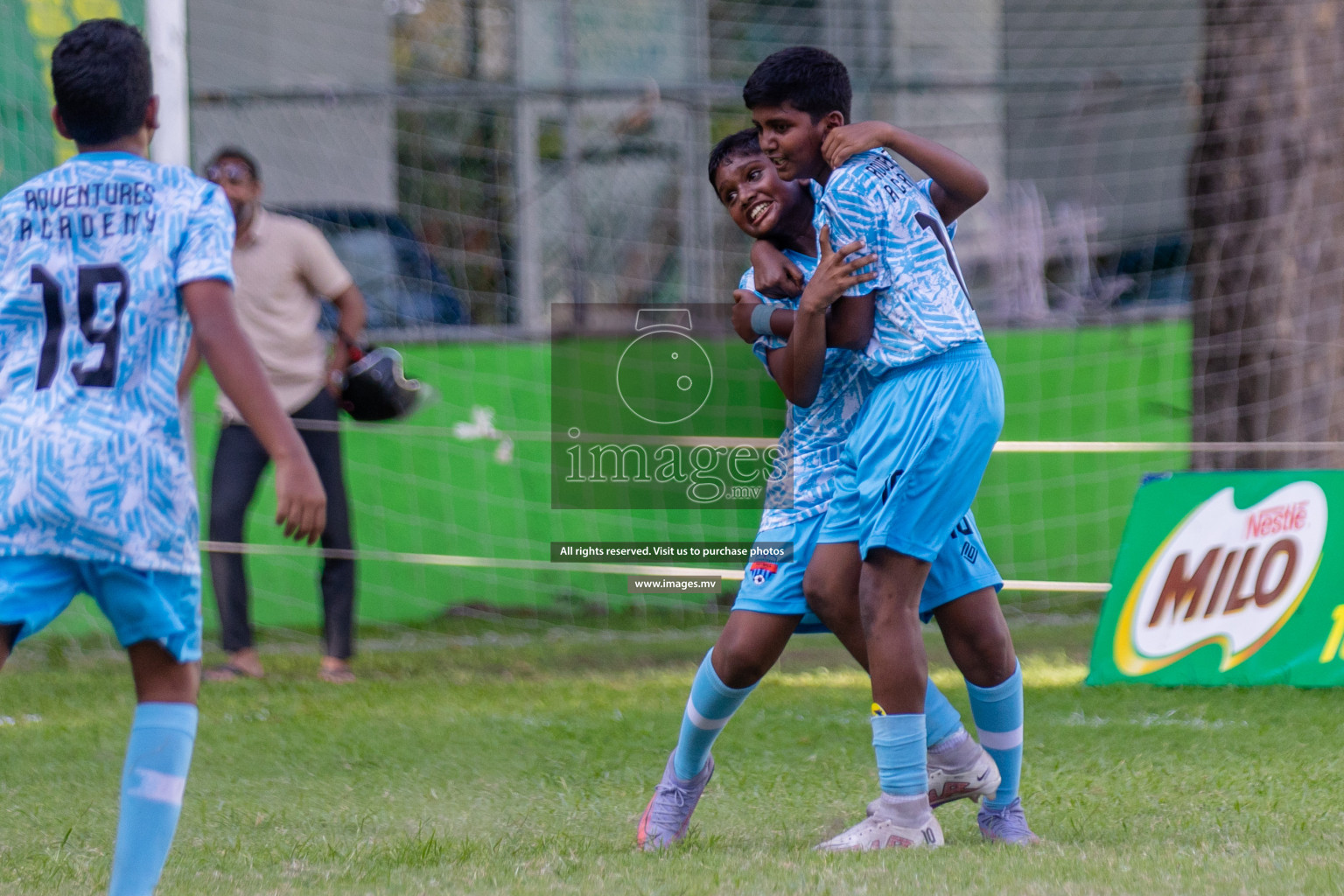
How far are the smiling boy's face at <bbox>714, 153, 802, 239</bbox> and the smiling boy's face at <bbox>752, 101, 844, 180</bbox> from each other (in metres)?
0.13

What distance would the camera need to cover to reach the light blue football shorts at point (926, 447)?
3.62 m

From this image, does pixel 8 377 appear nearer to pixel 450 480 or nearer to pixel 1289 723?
pixel 1289 723

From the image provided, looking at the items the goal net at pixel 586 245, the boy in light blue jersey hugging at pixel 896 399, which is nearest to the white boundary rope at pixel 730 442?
the goal net at pixel 586 245

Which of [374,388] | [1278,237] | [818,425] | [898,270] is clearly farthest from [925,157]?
[1278,237]

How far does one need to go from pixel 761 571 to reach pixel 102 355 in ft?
5.63

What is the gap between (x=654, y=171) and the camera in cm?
1305

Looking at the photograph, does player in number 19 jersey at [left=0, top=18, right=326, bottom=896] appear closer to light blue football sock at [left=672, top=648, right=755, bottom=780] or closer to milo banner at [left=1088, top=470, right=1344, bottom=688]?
light blue football sock at [left=672, top=648, right=755, bottom=780]

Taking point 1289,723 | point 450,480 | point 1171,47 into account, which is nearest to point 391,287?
point 450,480

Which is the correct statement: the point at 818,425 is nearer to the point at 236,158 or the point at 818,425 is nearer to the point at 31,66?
the point at 236,158

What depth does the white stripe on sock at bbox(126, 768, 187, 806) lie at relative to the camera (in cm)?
293

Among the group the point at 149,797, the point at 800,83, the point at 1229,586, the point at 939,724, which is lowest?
the point at 1229,586

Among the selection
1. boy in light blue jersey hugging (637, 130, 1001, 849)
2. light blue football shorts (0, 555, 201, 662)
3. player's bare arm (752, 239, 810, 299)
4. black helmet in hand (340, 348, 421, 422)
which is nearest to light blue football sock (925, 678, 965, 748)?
boy in light blue jersey hugging (637, 130, 1001, 849)

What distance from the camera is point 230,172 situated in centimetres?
706

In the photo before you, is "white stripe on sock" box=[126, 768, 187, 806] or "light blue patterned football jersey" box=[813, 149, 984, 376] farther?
"light blue patterned football jersey" box=[813, 149, 984, 376]
